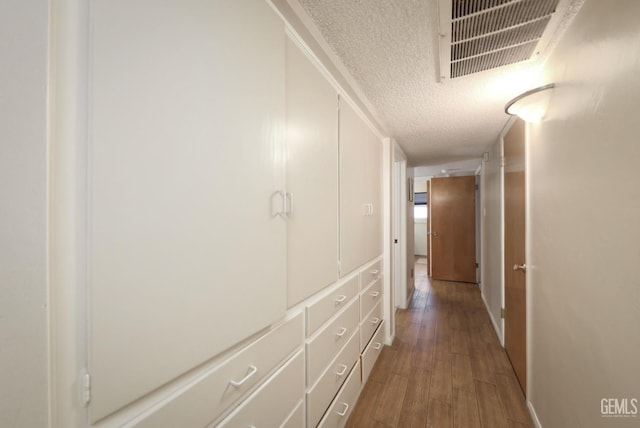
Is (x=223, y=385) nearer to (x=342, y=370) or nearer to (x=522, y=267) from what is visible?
(x=342, y=370)

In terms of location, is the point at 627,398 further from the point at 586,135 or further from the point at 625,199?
the point at 586,135

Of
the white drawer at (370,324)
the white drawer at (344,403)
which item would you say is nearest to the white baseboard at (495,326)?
the white drawer at (370,324)

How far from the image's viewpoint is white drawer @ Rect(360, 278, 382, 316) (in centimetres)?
194

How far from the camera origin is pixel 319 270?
130 cm

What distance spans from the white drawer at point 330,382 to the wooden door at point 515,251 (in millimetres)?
1304

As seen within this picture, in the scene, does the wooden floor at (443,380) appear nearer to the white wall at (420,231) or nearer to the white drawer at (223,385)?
the white drawer at (223,385)

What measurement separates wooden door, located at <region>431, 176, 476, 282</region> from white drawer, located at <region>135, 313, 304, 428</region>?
182 inches

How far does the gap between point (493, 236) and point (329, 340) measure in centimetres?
270

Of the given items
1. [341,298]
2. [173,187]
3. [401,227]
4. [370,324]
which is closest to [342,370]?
[341,298]

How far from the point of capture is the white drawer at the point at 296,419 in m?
1.01

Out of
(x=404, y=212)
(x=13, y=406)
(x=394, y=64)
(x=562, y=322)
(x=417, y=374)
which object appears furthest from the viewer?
(x=404, y=212)

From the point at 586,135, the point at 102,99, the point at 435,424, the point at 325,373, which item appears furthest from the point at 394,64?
the point at 435,424

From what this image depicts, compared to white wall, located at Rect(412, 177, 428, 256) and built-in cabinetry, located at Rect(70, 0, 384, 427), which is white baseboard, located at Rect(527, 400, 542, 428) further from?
white wall, located at Rect(412, 177, 428, 256)

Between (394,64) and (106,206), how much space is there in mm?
1545
